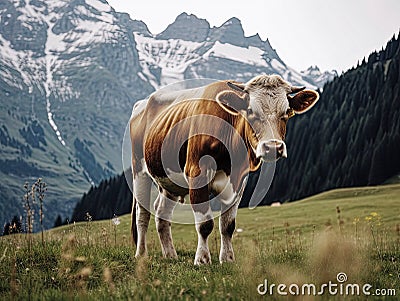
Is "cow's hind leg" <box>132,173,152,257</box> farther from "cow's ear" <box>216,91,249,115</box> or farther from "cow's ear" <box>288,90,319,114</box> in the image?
"cow's ear" <box>288,90,319,114</box>

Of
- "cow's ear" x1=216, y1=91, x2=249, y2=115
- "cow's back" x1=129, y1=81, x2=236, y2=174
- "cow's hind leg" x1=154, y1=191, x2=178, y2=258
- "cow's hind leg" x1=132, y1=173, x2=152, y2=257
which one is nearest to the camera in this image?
"cow's ear" x1=216, y1=91, x2=249, y2=115

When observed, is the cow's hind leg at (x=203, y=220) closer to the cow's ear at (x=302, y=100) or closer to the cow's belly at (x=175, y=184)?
the cow's belly at (x=175, y=184)

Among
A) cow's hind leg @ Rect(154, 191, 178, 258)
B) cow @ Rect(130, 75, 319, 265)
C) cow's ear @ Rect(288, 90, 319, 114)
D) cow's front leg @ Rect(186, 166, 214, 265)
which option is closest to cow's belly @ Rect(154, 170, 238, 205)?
cow @ Rect(130, 75, 319, 265)

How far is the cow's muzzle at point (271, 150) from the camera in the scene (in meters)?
7.36

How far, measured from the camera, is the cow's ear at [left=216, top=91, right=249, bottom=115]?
8.04 metres

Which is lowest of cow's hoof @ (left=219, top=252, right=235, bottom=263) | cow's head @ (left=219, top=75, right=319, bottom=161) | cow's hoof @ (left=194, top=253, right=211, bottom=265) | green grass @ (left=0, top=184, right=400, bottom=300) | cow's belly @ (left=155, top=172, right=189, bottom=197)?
cow's hoof @ (left=219, top=252, right=235, bottom=263)

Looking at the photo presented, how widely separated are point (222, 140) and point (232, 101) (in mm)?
655

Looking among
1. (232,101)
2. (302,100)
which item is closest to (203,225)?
(232,101)

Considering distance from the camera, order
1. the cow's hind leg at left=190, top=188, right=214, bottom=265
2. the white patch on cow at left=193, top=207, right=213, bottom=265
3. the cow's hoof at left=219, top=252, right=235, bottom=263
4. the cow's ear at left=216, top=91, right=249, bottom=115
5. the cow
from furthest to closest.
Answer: the cow's hoof at left=219, top=252, right=235, bottom=263
the white patch on cow at left=193, top=207, right=213, bottom=265
the cow's hind leg at left=190, top=188, right=214, bottom=265
the cow's ear at left=216, top=91, right=249, bottom=115
the cow

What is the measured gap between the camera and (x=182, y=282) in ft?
19.9

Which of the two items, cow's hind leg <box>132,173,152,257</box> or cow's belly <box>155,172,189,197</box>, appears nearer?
cow's belly <box>155,172,189,197</box>

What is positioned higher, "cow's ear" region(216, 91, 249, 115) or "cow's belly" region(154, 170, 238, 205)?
"cow's ear" region(216, 91, 249, 115)

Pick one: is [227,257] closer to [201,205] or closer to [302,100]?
[201,205]

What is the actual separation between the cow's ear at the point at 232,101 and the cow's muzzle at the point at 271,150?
0.84 meters
